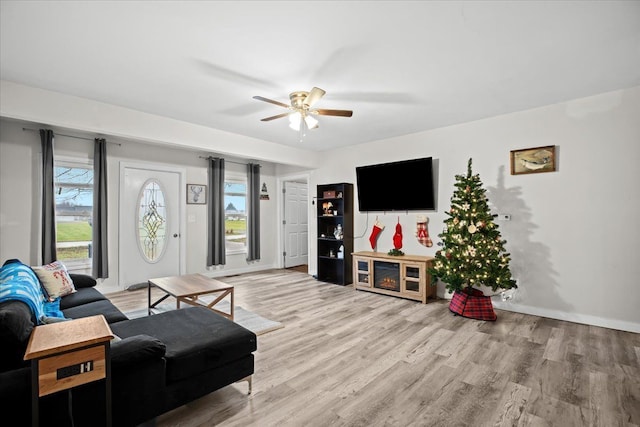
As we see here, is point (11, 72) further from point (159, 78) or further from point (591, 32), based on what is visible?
point (591, 32)

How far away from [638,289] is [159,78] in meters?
5.43

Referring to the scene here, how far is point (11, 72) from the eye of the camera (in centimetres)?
290

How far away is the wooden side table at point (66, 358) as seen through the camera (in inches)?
50.3

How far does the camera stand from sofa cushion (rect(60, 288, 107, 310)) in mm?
2893

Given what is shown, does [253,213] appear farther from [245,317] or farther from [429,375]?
[429,375]

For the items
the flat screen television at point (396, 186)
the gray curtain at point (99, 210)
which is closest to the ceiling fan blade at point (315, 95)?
the flat screen television at point (396, 186)

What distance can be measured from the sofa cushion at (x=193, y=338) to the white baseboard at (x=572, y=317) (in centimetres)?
349

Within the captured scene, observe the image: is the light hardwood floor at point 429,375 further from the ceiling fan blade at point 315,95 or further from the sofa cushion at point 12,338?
the ceiling fan blade at point 315,95

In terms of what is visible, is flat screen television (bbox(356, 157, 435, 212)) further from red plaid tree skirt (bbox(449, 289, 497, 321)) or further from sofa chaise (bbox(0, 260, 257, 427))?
sofa chaise (bbox(0, 260, 257, 427))

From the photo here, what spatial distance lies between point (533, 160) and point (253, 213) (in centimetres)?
508

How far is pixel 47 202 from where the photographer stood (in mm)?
4188

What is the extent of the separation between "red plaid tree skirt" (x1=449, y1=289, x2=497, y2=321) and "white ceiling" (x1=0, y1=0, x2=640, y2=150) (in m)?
2.37

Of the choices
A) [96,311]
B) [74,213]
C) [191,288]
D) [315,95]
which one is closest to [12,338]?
[96,311]

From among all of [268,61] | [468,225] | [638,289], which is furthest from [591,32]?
[638,289]
